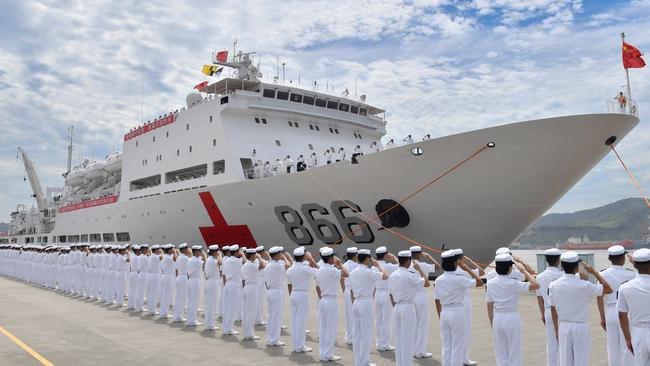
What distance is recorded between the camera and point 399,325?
5.13 meters

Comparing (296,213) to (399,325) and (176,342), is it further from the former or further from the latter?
(399,325)

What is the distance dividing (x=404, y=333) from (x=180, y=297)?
482 centimetres

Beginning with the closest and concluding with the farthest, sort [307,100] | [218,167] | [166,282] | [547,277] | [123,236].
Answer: [547,277]
[166,282]
[218,167]
[307,100]
[123,236]

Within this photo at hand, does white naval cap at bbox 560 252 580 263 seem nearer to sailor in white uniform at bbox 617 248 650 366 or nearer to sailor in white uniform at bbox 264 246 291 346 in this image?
sailor in white uniform at bbox 617 248 650 366

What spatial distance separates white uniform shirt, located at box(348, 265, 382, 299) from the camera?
18.2 feet

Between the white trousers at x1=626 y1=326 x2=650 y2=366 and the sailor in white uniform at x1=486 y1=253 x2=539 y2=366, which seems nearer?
the white trousers at x1=626 y1=326 x2=650 y2=366

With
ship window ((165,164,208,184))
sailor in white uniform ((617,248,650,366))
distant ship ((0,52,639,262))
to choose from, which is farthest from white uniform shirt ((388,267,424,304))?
ship window ((165,164,208,184))

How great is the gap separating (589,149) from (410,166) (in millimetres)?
3592

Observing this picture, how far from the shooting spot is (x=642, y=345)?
3545 millimetres

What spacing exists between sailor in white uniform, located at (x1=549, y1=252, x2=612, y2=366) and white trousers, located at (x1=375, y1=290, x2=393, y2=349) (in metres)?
2.51

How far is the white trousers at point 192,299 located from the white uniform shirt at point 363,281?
3.61 m

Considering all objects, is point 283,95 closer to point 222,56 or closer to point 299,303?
point 222,56

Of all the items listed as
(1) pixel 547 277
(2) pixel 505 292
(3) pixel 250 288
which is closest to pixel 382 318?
(3) pixel 250 288

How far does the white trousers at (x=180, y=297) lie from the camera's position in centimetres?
859
